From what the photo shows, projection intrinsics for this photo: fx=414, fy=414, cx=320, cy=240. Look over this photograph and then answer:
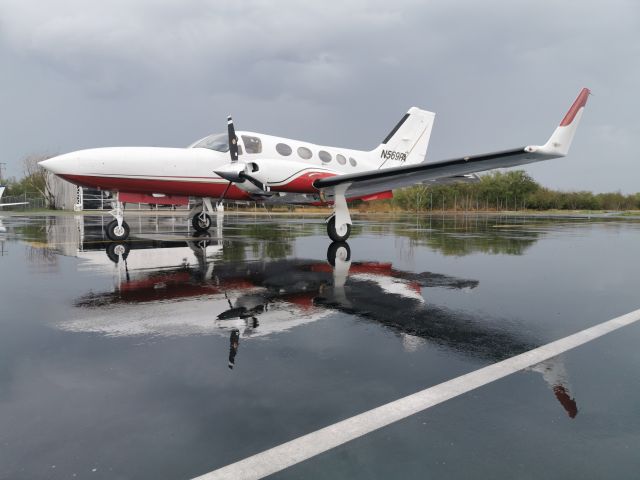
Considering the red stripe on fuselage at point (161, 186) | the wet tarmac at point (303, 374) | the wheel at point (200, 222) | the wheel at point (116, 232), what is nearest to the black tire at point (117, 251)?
the wheel at point (116, 232)

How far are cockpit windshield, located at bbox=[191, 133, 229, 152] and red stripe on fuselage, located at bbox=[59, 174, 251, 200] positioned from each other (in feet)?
3.36

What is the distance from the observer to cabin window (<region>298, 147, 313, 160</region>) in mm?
12772

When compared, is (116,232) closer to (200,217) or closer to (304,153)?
(200,217)

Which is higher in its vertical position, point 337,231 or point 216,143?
point 216,143

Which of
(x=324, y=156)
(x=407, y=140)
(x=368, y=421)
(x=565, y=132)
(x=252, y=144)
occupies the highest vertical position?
(x=407, y=140)

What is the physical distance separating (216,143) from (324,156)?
135 inches

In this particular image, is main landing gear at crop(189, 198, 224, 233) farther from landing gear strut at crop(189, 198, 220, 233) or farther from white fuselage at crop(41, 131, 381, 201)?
white fuselage at crop(41, 131, 381, 201)

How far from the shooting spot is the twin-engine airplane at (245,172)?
10.8 meters

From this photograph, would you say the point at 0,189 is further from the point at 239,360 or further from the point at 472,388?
the point at 472,388

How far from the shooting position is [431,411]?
2682 millimetres

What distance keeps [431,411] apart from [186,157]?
1070cm

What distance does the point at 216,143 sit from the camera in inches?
484

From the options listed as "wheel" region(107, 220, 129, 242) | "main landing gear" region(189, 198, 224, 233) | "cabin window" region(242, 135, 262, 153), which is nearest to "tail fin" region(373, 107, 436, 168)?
"cabin window" region(242, 135, 262, 153)

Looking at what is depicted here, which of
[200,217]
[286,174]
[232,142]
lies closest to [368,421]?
[286,174]
